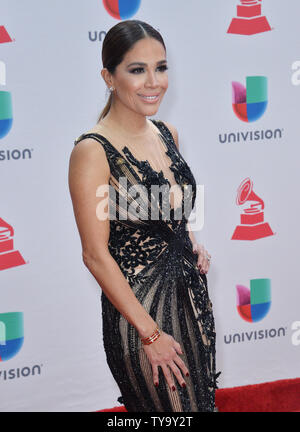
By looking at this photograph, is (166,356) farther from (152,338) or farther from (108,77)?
(108,77)

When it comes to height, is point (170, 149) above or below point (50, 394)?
above

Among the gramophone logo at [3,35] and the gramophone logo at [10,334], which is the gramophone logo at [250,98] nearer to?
the gramophone logo at [3,35]

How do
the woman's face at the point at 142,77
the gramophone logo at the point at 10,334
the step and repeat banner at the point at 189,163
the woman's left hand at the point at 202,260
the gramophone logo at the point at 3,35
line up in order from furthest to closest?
the gramophone logo at the point at 10,334 < the step and repeat banner at the point at 189,163 < the gramophone logo at the point at 3,35 < the woman's left hand at the point at 202,260 < the woman's face at the point at 142,77

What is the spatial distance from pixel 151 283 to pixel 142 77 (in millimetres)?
697

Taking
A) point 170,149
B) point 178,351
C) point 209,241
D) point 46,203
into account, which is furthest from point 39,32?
point 178,351

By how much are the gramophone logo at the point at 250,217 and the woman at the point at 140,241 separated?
4.35ft

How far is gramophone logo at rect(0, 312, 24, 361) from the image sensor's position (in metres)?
3.21

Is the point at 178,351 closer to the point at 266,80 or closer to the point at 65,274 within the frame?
the point at 65,274

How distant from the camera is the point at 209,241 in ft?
11.5

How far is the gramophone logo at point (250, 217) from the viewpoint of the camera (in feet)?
11.5

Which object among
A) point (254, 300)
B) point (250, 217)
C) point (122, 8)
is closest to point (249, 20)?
point (122, 8)

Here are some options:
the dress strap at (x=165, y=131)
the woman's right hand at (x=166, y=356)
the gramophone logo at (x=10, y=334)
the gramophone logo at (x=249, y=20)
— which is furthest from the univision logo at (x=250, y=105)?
the woman's right hand at (x=166, y=356)

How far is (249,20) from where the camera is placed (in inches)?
130
